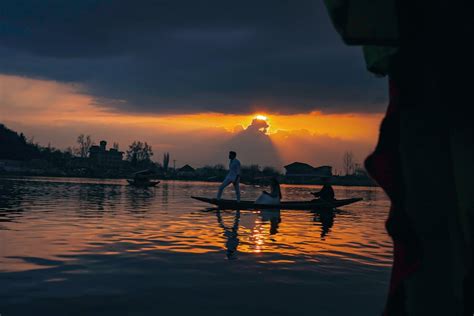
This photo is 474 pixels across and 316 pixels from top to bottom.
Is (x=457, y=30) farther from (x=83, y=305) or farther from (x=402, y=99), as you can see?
(x=83, y=305)

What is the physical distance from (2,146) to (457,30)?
14205 cm

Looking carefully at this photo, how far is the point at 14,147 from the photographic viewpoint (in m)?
129

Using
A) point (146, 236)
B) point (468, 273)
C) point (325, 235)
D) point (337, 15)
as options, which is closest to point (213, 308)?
point (468, 273)

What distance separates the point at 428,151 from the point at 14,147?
145766mm

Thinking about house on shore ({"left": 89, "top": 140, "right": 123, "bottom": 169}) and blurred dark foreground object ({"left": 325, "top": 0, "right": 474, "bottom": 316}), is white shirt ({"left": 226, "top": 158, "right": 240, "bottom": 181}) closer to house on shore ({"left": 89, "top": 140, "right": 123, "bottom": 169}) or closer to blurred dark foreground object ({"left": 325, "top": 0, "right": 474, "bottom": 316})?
blurred dark foreground object ({"left": 325, "top": 0, "right": 474, "bottom": 316})

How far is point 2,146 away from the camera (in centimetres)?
12438

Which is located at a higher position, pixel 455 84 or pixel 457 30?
pixel 457 30

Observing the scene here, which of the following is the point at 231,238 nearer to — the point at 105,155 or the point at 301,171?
the point at 301,171

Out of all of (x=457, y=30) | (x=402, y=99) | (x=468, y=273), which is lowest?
(x=468, y=273)

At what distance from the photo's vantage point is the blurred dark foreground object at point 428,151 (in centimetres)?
141

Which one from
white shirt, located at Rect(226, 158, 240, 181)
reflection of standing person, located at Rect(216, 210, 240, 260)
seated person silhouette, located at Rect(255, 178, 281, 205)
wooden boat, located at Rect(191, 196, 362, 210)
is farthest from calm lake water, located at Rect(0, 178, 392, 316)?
white shirt, located at Rect(226, 158, 240, 181)

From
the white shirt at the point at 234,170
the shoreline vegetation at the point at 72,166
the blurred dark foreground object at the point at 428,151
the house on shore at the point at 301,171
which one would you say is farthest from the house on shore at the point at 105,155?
the blurred dark foreground object at the point at 428,151

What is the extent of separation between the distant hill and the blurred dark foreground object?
137 meters

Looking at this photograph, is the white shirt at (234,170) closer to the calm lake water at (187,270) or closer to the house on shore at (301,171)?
the calm lake water at (187,270)
